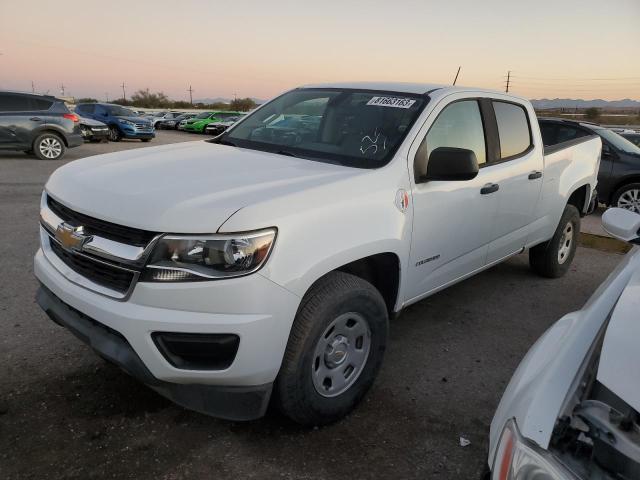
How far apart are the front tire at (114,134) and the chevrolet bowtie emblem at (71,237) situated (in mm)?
18854

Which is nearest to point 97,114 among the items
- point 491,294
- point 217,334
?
point 491,294

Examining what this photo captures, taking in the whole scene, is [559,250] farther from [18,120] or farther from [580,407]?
[18,120]

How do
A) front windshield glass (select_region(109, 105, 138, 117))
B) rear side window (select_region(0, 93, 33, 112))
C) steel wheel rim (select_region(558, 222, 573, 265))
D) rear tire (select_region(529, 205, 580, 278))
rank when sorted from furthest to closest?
front windshield glass (select_region(109, 105, 138, 117)) < rear side window (select_region(0, 93, 33, 112)) < steel wheel rim (select_region(558, 222, 573, 265)) < rear tire (select_region(529, 205, 580, 278))

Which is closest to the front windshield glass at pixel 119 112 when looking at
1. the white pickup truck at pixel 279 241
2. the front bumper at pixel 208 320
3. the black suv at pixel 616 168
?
the black suv at pixel 616 168

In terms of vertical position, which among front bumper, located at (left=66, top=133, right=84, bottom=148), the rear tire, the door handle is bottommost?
the rear tire

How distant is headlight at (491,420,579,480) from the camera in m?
1.20

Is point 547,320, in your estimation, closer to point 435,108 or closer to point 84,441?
point 435,108

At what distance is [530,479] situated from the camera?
1.24m

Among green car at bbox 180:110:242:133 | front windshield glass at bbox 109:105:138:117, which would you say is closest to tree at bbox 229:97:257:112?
green car at bbox 180:110:242:133

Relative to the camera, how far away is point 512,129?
13.5 ft

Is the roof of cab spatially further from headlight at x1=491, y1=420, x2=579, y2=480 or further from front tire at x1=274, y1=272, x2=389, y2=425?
headlight at x1=491, y1=420, x2=579, y2=480

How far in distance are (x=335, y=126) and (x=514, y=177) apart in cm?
152

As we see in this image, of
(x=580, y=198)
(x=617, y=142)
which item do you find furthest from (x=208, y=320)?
(x=617, y=142)

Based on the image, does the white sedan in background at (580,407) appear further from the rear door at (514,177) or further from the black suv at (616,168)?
the black suv at (616,168)
